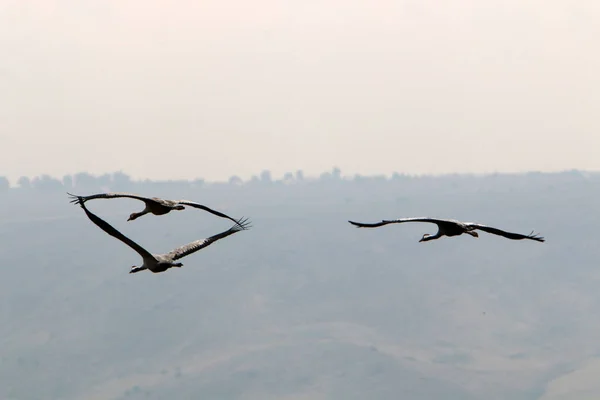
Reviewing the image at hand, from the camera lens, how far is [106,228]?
49.9 metres

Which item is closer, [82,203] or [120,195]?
[82,203]

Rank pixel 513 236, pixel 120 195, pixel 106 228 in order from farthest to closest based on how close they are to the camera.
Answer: pixel 513 236 → pixel 120 195 → pixel 106 228

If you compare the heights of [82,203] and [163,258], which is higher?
[82,203]

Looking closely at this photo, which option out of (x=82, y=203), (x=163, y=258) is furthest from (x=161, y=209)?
(x=82, y=203)

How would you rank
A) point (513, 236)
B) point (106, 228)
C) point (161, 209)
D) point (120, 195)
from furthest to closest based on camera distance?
1. point (161, 209)
2. point (513, 236)
3. point (120, 195)
4. point (106, 228)

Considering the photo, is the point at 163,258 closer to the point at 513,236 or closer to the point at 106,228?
the point at 106,228

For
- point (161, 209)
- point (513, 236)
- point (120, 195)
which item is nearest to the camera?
point (120, 195)

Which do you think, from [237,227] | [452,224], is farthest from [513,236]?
[237,227]

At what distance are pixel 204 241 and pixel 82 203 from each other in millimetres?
17999

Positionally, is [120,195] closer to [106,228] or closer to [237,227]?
[106,228]

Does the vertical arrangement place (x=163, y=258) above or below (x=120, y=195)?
below

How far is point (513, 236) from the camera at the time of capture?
2365 inches

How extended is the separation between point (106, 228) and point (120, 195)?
6.78 m

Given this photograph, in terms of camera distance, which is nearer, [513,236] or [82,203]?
[82,203]
